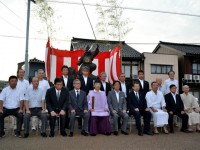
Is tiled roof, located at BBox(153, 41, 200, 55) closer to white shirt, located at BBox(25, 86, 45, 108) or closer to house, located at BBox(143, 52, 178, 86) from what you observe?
house, located at BBox(143, 52, 178, 86)

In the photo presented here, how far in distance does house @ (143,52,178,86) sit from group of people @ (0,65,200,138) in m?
17.2

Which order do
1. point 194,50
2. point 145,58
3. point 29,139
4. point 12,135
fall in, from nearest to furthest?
point 29,139 < point 12,135 < point 145,58 < point 194,50

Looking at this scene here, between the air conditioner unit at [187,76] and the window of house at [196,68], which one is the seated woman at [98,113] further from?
the window of house at [196,68]

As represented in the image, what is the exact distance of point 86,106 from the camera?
265 inches

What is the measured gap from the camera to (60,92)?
6578 millimetres

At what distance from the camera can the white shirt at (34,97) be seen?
21.6 feet

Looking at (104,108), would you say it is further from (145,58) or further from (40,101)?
(145,58)

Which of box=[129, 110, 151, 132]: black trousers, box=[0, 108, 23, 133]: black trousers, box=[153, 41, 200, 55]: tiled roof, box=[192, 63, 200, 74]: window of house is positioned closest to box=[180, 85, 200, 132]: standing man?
box=[129, 110, 151, 132]: black trousers

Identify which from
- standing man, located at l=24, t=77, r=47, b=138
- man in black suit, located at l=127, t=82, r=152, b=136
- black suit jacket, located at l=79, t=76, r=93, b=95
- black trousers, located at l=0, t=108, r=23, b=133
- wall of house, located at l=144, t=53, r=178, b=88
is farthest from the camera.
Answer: wall of house, located at l=144, t=53, r=178, b=88

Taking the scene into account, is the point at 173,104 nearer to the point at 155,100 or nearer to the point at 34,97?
the point at 155,100

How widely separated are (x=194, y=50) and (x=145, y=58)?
607cm

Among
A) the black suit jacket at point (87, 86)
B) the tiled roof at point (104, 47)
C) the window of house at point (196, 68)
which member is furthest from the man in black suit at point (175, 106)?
the window of house at point (196, 68)

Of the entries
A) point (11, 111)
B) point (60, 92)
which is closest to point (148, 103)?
point (60, 92)

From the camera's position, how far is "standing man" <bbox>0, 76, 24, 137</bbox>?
631 cm
